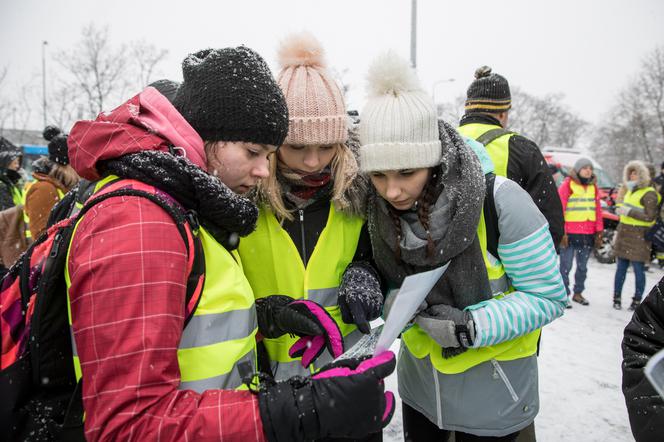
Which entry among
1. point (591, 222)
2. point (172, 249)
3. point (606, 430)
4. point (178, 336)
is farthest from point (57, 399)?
point (591, 222)

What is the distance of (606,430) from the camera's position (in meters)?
3.44

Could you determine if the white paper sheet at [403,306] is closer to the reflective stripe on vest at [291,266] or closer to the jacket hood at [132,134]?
the reflective stripe on vest at [291,266]

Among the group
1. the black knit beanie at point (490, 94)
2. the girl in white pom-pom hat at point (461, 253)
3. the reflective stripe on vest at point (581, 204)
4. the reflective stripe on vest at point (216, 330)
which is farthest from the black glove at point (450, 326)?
the reflective stripe on vest at point (581, 204)

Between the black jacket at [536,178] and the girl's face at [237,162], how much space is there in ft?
7.28

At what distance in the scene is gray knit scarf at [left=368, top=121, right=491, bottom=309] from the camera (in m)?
1.75

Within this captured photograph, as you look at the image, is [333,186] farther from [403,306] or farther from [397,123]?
[403,306]

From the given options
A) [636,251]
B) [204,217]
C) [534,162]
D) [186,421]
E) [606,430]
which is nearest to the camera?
[186,421]

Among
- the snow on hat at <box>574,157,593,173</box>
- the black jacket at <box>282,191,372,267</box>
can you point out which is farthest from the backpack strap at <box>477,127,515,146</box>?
the snow on hat at <box>574,157,593,173</box>

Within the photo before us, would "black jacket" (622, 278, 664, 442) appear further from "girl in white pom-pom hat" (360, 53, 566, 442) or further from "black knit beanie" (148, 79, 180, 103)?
"black knit beanie" (148, 79, 180, 103)

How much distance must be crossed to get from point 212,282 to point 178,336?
0.20 meters

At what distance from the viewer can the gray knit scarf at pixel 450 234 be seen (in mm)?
1754

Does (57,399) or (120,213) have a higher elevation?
(120,213)

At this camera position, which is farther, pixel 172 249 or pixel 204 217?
pixel 204 217

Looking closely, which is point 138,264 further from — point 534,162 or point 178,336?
point 534,162
